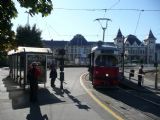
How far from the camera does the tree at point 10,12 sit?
9356 millimetres

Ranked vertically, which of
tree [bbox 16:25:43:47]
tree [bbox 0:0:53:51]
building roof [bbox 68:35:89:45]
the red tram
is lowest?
the red tram

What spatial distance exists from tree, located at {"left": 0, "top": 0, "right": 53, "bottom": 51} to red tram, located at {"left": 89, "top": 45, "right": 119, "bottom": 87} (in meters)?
16.4

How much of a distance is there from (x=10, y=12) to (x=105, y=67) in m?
17.3

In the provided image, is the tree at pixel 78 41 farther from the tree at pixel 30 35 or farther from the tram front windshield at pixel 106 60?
the tram front windshield at pixel 106 60

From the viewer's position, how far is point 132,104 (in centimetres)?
1844

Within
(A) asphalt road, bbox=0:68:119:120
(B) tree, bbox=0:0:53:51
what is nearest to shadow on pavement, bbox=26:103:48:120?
(A) asphalt road, bbox=0:68:119:120

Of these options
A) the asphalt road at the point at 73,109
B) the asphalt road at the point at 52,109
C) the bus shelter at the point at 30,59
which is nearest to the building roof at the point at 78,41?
the bus shelter at the point at 30,59

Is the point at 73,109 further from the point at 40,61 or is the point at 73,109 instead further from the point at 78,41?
the point at 78,41

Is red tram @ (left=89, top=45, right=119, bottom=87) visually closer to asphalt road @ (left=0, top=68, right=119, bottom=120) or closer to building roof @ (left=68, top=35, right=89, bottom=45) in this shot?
asphalt road @ (left=0, top=68, right=119, bottom=120)

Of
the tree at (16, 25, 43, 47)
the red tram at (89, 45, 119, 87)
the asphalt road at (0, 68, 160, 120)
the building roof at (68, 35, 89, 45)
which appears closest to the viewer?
the asphalt road at (0, 68, 160, 120)

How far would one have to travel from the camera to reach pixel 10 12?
992 centimetres

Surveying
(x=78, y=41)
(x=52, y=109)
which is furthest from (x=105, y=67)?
(x=78, y=41)

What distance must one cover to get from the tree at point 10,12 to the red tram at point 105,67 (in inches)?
644

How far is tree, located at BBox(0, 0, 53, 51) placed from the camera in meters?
9.36
